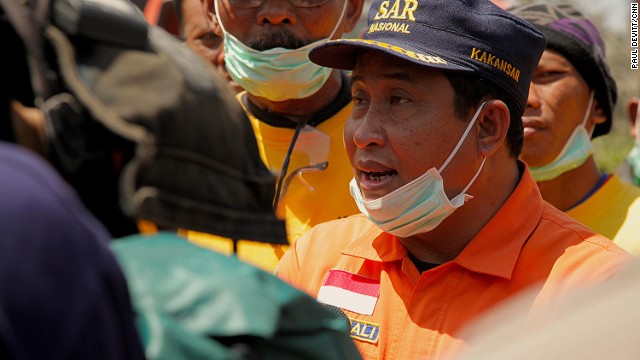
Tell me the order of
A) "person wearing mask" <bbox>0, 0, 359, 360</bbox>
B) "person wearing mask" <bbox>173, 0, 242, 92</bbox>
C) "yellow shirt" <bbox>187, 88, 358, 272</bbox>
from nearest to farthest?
"person wearing mask" <bbox>0, 0, 359, 360</bbox> < "yellow shirt" <bbox>187, 88, 358, 272</bbox> < "person wearing mask" <bbox>173, 0, 242, 92</bbox>

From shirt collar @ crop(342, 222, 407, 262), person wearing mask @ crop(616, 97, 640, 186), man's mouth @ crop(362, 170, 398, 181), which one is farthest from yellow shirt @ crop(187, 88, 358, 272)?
person wearing mask @ crop(616, 97, 640, 186)

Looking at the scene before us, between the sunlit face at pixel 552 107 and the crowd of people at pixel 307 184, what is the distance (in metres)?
0.01

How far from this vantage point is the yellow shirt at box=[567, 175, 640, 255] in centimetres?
430

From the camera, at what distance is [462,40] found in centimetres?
334

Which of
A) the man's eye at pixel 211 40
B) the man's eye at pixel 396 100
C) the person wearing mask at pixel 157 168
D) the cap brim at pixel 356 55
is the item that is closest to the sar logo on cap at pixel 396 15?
the cap brim at pixel 356 55

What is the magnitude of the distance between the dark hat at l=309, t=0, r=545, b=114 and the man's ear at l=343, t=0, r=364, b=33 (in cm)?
140

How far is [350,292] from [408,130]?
55 centimetres

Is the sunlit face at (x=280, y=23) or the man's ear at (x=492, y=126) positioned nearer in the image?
the man's ear at (x=492, y=126)

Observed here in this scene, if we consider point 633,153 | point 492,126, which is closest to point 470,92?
point 492,126

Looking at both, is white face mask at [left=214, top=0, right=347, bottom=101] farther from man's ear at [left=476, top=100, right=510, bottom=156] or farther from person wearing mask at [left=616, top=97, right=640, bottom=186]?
person wearing mask at [left=616, top=97, right=640, bottom=186]

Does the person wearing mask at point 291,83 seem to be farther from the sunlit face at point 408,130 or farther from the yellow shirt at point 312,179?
the sunlit face at point 408,130

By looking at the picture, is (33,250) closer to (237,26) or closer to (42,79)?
(42,79)

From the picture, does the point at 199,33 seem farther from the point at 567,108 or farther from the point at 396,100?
the point at 396,100

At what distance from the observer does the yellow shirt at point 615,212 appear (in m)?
4.30
